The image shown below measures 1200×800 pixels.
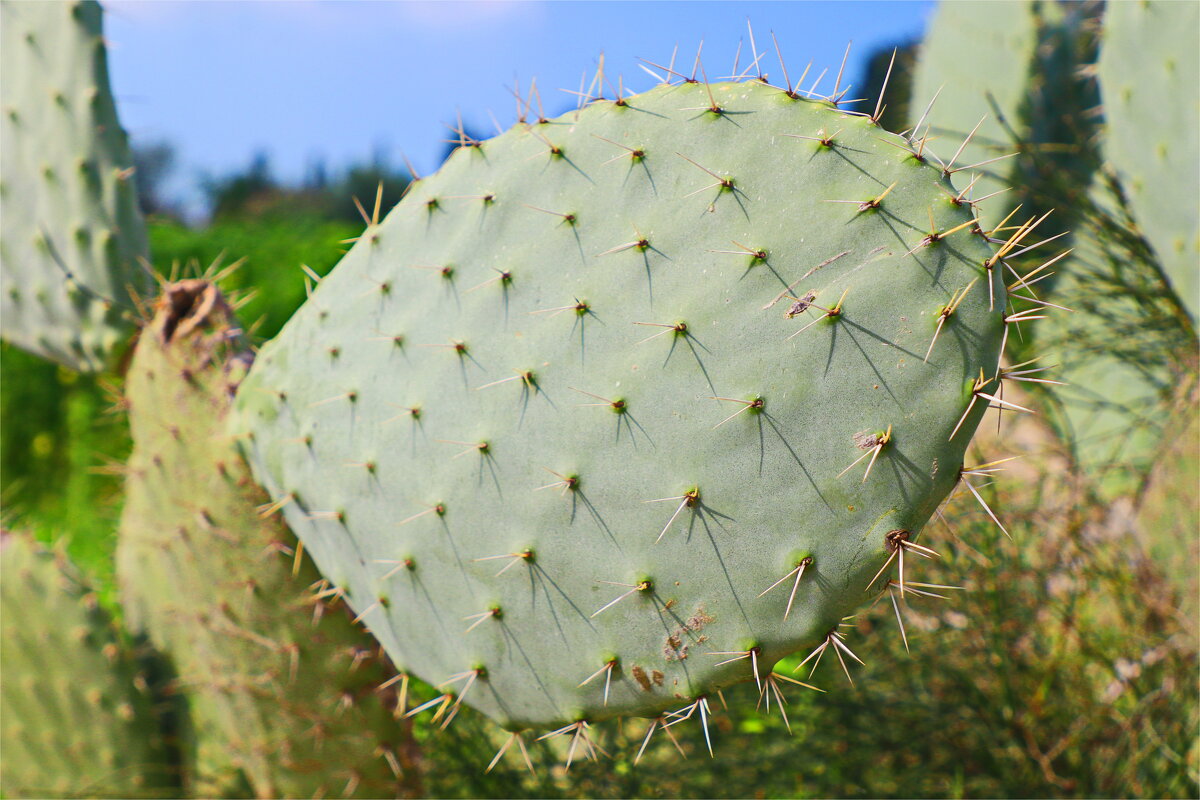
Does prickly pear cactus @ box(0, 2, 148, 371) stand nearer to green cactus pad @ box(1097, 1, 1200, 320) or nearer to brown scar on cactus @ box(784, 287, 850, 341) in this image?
brown scar on cactus @ box(784, 287, 850, 341)

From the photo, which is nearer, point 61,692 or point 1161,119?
point 1161,119

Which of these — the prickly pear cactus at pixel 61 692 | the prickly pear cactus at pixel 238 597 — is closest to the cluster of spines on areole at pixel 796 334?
the prickly pear cactus at pixel 238 597

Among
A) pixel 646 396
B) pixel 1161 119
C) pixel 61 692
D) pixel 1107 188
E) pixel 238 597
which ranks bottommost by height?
pixel 61 692

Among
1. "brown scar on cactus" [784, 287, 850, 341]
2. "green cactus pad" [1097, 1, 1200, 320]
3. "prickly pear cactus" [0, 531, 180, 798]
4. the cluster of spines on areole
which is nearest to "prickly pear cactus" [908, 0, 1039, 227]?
"green cactus pad" [1097, 1, 1200, 320]

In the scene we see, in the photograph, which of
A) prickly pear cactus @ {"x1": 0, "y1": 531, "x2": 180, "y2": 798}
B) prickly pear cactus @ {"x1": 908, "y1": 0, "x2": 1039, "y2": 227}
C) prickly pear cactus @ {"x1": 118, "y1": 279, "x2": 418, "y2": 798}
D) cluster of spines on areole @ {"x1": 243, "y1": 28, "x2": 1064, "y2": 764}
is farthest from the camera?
prickly pear cactus @ {"x1": 908, "y1": 0, "x2": 1039, "y2": 227}

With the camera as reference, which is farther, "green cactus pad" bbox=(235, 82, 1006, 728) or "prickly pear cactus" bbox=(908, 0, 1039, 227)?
"prickly pear cactus" bbox=(908, 0, 1039, 227)

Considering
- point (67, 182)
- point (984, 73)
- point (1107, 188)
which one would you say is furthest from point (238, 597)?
point (984, 73)

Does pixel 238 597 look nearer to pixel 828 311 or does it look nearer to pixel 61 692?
pixel 61 692

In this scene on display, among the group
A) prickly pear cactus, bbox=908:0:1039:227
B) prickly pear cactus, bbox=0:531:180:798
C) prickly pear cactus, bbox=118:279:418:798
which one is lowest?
prickly pear cactus, bbox=0:531:180:798
